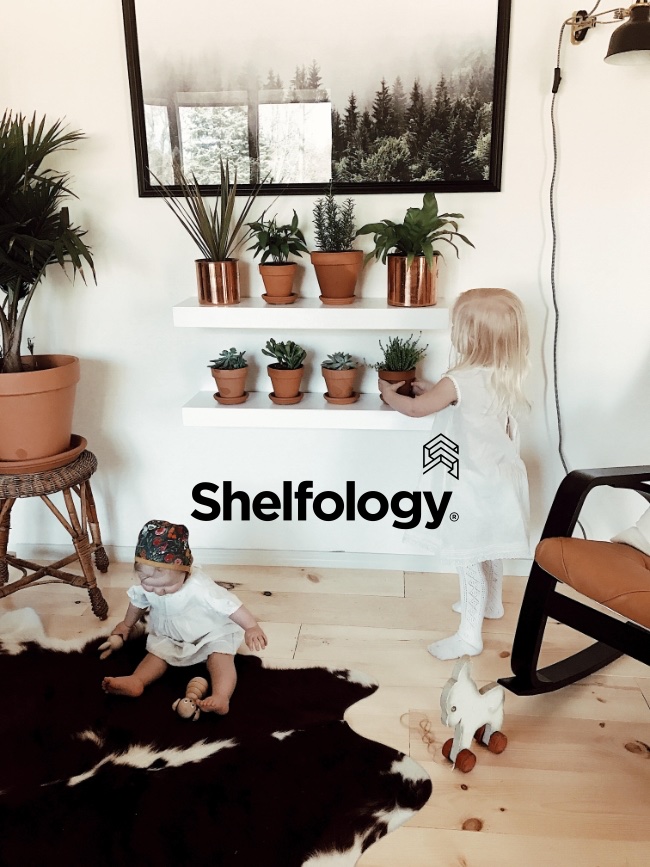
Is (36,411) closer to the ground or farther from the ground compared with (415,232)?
closer to the ground

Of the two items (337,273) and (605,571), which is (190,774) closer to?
(605,571)

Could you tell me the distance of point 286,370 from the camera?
2100mm

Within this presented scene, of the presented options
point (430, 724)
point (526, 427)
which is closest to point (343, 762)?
point (430, 724)

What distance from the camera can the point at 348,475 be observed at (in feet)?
7.70

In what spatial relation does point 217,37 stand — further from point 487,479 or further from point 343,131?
point 487,479

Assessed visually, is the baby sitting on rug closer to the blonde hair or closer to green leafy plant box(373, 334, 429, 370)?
green leafy plant box(373, 334, 429, 370)

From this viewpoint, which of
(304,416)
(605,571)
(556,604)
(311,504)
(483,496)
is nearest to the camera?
(605,571)

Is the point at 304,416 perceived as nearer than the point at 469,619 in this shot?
No

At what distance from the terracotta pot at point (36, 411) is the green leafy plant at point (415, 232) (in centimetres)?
93

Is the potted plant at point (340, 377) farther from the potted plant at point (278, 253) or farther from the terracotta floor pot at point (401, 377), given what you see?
the potted plant at point (278, 253)

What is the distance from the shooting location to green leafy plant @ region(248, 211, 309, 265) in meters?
2.02

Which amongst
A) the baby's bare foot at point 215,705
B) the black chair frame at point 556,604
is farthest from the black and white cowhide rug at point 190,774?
the black chair frame at point 556,604

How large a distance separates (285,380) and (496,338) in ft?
2.10

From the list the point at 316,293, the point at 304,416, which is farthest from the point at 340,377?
the point at 316,293
